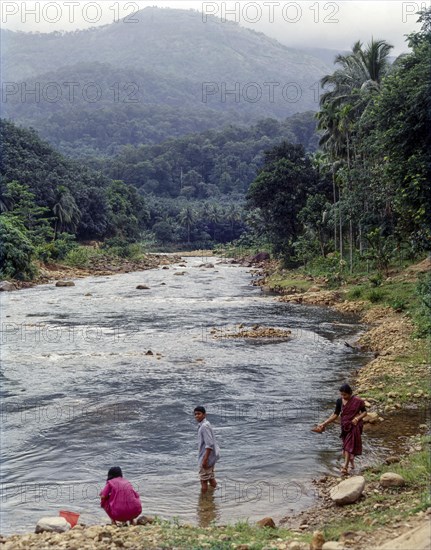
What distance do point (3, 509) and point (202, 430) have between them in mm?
2944

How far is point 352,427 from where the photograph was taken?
31.5 feet

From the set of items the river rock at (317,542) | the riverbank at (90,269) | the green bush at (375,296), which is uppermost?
the river rock at (317,542)

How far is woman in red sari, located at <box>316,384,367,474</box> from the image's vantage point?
31.3 ft

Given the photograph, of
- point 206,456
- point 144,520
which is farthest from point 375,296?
point 144,520

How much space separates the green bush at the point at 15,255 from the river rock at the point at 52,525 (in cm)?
3503

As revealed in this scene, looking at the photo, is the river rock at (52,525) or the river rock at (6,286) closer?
the river rock at (52,525)

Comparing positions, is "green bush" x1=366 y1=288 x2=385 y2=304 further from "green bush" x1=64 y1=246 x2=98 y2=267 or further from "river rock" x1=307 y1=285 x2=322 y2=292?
"green bush" x1=64 y1=246 x2=98 y2=267

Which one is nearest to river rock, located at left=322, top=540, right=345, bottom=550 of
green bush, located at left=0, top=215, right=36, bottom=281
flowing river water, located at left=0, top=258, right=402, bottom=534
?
flowing river water, located at left=0, top=258, right=402, bottom=534

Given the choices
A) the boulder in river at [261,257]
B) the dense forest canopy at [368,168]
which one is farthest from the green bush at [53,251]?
the boulder in river at [261,257]

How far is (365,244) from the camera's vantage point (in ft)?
129

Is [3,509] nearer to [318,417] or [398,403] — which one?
[318,417]

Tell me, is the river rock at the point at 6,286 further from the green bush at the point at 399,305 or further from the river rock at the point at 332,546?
the river rock at the point at 332,546

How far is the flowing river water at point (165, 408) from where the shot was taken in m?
9.28

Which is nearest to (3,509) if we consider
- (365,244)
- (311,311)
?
(311,311)
